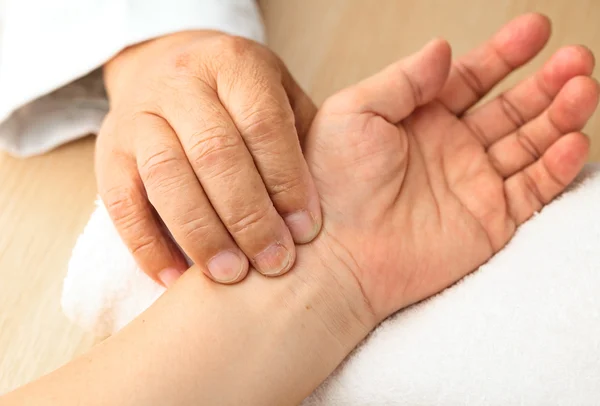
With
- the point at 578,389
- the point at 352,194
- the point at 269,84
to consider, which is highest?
the point at 269,84

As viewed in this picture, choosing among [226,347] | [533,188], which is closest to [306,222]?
[226,347]

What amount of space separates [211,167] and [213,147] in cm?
1

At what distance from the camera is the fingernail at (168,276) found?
Answer: 1.53 ft

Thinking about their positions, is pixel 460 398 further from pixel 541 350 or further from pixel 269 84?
pixel 269 84

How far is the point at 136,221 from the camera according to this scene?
1.50ft

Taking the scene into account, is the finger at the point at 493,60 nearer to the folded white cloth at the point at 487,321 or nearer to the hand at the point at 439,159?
the hand at the point at 439,159

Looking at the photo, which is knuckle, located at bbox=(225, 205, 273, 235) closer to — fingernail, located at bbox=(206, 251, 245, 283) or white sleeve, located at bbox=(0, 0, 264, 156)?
fingernail, located at bbox=(206, 251, 245, 283)

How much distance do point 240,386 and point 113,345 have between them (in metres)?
0.10

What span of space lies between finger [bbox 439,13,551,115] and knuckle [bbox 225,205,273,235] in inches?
9.4

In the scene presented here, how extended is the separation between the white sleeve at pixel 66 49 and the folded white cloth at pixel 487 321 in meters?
0.15

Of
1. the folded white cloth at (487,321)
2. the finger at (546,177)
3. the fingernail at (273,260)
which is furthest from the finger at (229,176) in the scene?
the finger at (546,177)

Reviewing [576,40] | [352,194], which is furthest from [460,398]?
[576,40]

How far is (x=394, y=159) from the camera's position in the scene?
1.60ft

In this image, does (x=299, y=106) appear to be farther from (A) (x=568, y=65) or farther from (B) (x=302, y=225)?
(A) (x=568, y=65)
